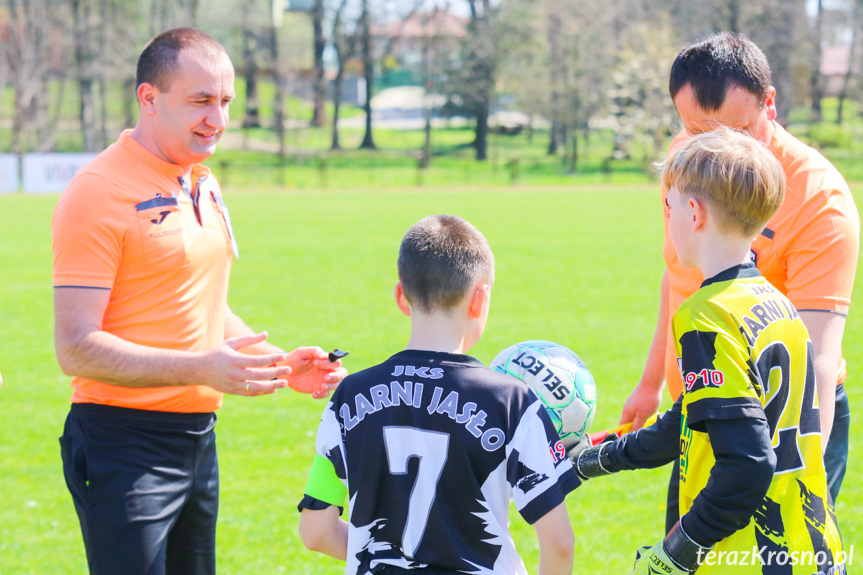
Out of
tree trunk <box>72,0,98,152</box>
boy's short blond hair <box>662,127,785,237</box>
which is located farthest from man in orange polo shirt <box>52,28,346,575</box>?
tree trunk <box>72,0,98,152</box>

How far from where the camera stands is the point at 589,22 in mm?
58781

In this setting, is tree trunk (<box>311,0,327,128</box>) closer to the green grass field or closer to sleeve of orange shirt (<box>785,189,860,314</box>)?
the green grass field

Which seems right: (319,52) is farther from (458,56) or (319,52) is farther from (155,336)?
(155,336)

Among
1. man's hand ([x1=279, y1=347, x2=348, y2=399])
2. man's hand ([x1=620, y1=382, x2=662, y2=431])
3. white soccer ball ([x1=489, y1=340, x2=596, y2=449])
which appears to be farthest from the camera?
man's hand ([x1=620, y1=382, x2=662, y2=431])

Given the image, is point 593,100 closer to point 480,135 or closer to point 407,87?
point 480,135

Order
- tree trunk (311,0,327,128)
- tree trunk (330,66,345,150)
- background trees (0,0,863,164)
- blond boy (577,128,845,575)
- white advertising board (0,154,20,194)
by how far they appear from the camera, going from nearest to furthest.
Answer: blond boy (577,128,845,575) → white advertising board (0,154,20,194) → background trees (0,0,863,164) → tree trunk (330,66,345,150) → tree trunk (311,0,327,128)

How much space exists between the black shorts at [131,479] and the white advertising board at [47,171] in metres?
28.9

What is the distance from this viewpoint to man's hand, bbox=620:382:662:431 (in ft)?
12.6

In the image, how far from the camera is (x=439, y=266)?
2.46 metres

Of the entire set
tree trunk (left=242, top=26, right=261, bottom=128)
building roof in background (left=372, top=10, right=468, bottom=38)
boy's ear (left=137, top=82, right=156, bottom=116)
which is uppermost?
building roof in background (left=372, top=10, right=468, bottom=38)

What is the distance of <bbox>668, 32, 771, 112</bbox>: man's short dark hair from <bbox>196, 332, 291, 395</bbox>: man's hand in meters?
1.81

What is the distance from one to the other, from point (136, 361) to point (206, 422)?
58cm

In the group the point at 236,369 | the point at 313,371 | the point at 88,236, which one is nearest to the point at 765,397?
the point at 236,369

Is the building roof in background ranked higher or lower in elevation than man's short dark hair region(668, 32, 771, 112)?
higher
